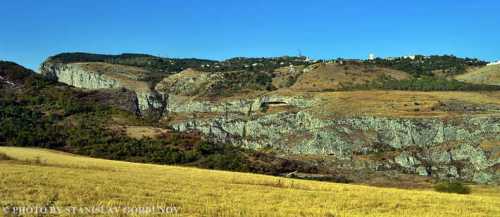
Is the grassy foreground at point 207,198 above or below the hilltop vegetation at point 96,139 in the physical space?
below

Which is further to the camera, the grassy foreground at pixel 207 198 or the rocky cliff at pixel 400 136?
the rocky cliff at pixel 400 136

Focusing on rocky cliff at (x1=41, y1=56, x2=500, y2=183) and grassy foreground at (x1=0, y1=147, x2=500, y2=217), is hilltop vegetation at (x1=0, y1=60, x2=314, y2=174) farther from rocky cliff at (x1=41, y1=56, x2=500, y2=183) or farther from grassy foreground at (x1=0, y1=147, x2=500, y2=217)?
rocky cliff at (x1=41, y1=56, x2=500, y2=183)

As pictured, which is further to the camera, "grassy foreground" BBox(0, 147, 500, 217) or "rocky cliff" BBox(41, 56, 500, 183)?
"rocky cliff" BBox(41, 56, 500, 183)

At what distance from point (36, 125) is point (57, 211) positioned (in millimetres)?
74574

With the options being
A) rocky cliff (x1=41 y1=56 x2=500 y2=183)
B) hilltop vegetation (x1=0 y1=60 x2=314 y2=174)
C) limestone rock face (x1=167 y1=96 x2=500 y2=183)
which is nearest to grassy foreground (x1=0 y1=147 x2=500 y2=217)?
hilltop vegetation (x1=0 y1=60 x2=314 y2=174)

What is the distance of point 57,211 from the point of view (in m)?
25.5

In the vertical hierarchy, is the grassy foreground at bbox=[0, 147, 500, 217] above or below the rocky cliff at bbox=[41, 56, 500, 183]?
below

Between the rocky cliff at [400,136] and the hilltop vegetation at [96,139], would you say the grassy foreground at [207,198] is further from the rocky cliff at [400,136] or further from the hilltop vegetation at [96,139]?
the rocky cliff at [400,136]

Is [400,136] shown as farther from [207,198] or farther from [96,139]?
[207,198]

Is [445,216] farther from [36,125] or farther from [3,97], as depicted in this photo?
[3,97]

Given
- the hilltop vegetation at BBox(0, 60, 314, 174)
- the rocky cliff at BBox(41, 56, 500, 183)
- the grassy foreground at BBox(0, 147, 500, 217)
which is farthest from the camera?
the rocky cliff at BBox(41, 56, 500, 183)

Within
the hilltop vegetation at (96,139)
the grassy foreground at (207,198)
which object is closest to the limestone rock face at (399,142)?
the hilltop vegetation at (96,139)

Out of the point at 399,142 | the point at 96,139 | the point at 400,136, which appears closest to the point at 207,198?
the point at 96,139

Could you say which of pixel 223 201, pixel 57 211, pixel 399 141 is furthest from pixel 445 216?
pixel 399 141
